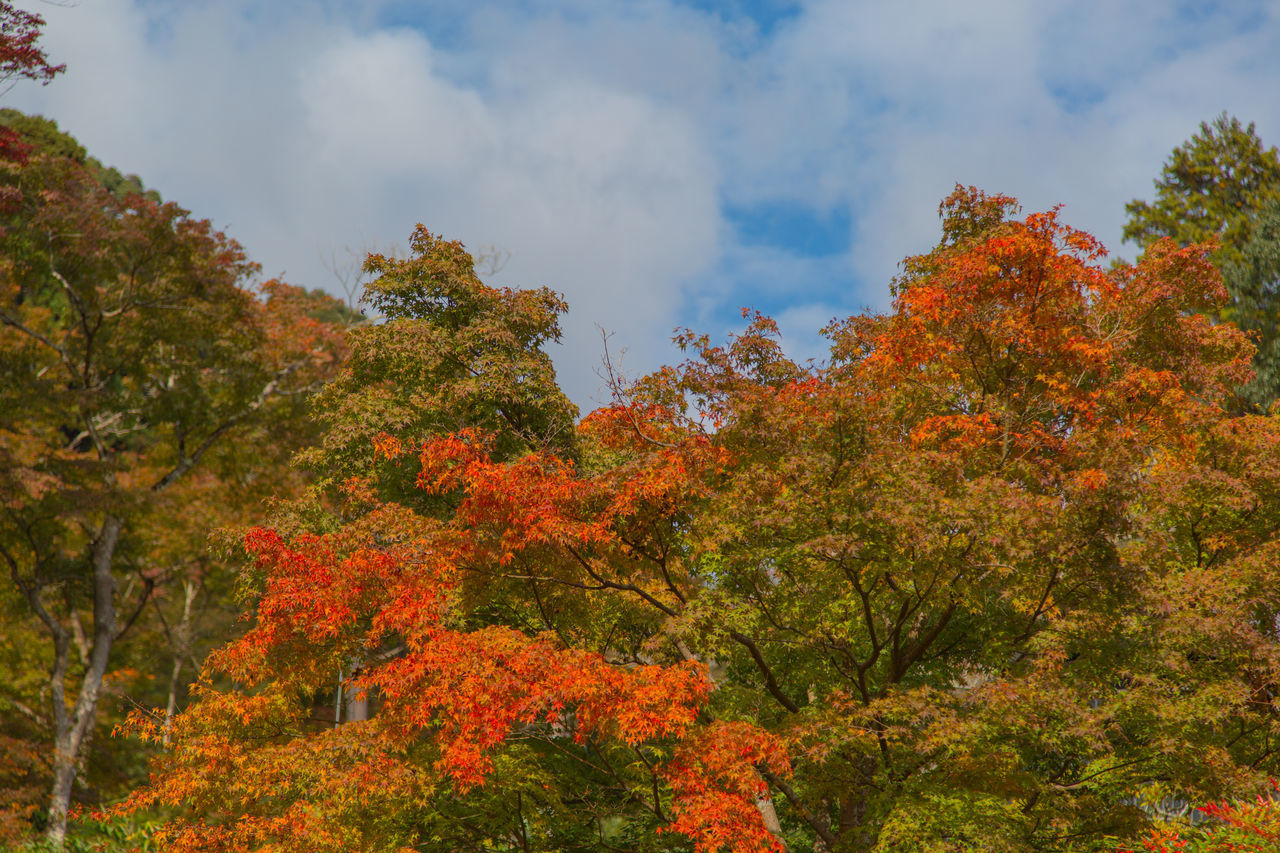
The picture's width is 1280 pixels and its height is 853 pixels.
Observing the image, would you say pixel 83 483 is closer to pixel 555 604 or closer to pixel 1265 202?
pixel 555 604

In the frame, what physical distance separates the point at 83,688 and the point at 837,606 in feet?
59.4

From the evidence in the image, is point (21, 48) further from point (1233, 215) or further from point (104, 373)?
point (1233, 215)

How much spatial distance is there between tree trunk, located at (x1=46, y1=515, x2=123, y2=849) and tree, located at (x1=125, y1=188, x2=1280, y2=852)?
955 centimetres

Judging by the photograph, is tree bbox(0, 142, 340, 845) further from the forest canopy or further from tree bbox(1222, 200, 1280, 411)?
tree bbox(1222, 200, 1280, 411)

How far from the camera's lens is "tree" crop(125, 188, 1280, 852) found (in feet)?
34.9

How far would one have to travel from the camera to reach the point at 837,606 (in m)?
13.5

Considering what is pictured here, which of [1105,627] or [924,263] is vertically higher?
[924,263]

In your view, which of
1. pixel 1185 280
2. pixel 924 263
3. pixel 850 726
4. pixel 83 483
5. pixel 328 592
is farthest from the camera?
pixel 83 483

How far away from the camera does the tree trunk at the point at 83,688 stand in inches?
821

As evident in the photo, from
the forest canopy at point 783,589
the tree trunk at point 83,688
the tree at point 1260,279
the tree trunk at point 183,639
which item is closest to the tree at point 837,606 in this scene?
the forest canopy at point 783,589

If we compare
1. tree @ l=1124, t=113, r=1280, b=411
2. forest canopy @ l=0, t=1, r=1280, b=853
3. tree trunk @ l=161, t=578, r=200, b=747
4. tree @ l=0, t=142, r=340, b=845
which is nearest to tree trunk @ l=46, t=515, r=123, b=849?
tree @ l=0, t=142, r=340, b=845

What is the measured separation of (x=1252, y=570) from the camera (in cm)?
1148

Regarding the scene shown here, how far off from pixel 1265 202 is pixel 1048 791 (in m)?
20.2

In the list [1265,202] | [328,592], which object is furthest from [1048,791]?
[1265,202]
